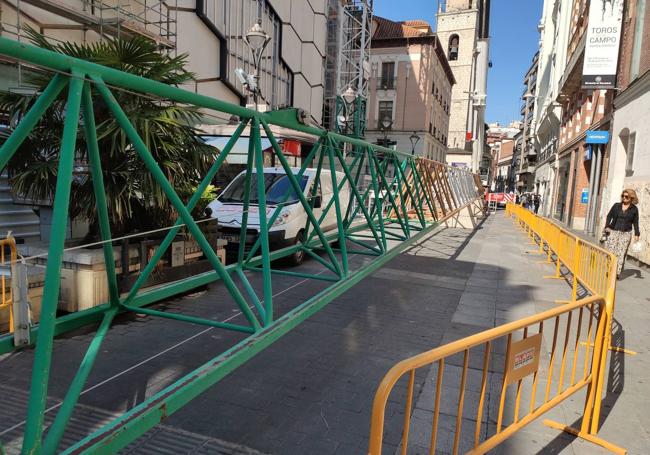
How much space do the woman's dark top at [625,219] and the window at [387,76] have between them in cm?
3701

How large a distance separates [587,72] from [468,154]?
52.3m

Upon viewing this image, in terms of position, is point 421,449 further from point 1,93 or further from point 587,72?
Answer: point 587,72

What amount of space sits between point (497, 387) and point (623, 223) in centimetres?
609

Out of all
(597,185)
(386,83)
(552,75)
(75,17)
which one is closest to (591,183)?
(597,185)

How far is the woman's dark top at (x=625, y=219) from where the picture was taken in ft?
27.2

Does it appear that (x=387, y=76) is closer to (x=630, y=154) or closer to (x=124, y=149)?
(x=630, y=154)

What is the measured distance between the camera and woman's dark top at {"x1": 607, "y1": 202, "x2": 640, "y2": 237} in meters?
8.30

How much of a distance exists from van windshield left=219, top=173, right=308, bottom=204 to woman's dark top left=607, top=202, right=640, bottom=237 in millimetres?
5859

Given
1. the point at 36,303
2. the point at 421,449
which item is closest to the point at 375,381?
the point at 421,449

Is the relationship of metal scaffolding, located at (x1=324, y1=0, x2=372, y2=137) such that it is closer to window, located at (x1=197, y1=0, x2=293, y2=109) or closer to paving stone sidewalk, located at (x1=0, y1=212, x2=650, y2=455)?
window, located at (x1=197, y1=0, x2=293, y2=109)

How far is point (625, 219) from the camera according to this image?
27.3ft

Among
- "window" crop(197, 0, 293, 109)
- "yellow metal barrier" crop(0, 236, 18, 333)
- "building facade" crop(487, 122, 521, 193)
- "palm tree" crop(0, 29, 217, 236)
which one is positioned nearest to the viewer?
"yellow metal barrier" crop(0, 236, 18, 333)

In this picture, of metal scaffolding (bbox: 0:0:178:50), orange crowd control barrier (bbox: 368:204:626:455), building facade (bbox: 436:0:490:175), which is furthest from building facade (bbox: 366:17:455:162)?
orange crowd control barrier (bbox: 368:204:626:455)

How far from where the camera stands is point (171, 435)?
3.15 m
